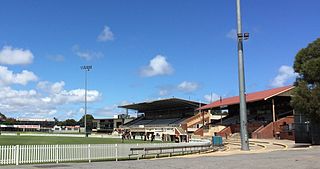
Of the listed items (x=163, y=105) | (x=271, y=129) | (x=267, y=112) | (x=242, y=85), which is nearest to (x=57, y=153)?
(x=242, y=85)

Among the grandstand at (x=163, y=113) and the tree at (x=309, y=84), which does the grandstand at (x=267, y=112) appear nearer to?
the tree at (x=309, y=84)

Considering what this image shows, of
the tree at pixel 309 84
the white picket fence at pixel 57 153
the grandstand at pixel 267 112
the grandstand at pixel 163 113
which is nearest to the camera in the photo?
the white picket fence at pixel 57 153

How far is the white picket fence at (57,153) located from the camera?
20.0 metres

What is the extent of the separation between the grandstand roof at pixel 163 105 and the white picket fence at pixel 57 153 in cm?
6473

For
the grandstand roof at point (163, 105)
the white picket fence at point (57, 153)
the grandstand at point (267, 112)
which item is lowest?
the white picket fence at point (57, 153)

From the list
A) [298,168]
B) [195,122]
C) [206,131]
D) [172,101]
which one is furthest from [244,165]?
[172,101]

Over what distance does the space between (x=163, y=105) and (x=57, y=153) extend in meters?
79.1

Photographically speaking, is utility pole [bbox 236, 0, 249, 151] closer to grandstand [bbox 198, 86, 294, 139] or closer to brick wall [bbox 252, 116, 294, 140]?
grandstand [bbox 198, 86, 294, 139]

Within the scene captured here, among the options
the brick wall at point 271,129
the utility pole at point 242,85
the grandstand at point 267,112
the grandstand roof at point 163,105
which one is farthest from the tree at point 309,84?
the grandstand roof at point 163,105

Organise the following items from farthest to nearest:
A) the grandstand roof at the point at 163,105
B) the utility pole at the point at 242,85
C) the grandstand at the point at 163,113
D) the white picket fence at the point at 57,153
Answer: the grandstand roof at the point at 163,105 → the grandstand at the point at 163,113 → the utility pole at the point at 242,85 → the white picket fence at the point at 57,153

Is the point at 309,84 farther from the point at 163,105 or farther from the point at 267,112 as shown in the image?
the point at 163,105

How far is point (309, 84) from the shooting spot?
32625 millimetres

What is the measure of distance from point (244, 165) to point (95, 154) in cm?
964

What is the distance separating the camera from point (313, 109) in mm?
30672
